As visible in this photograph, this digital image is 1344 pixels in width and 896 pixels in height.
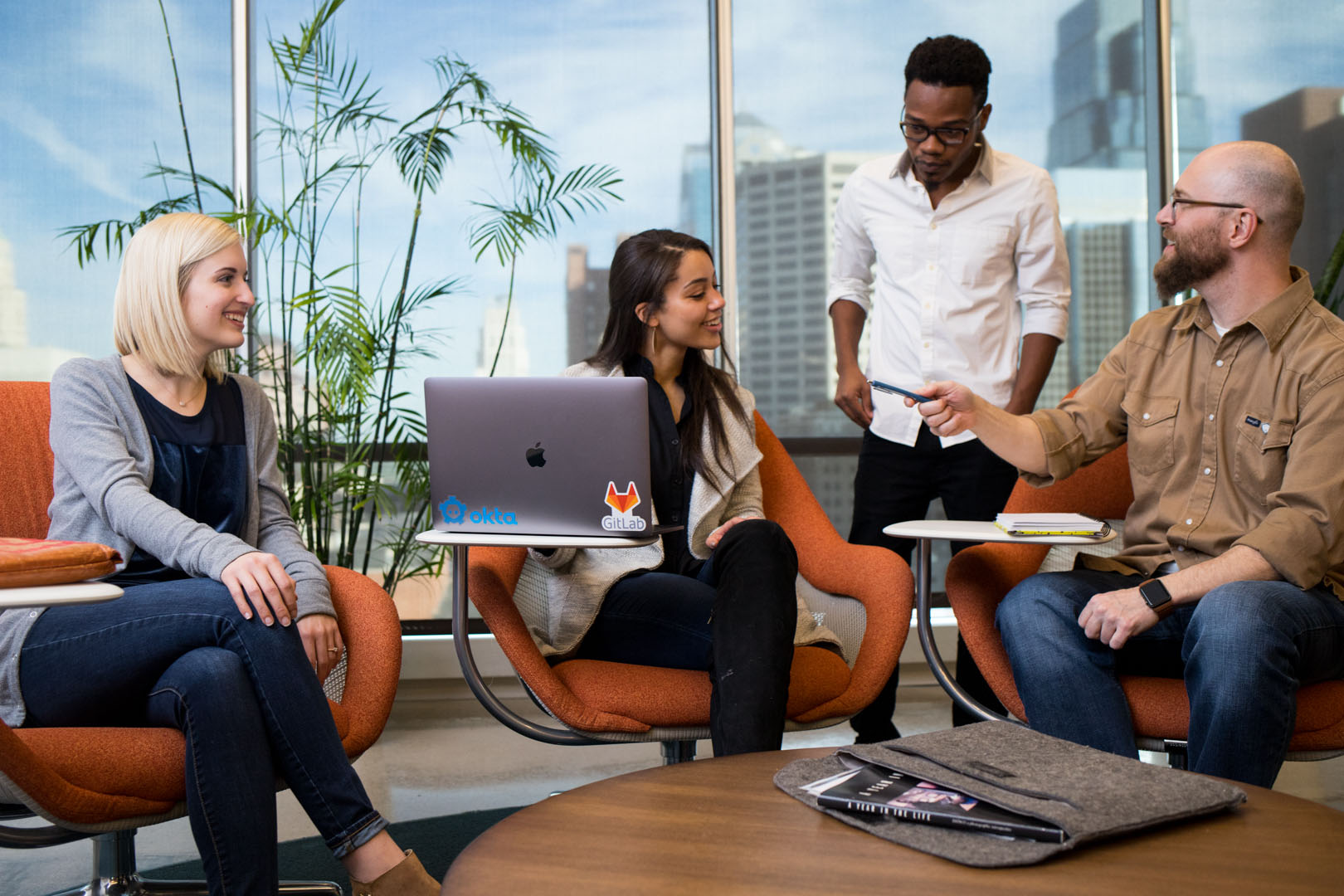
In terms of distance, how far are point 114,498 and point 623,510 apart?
0.78 m

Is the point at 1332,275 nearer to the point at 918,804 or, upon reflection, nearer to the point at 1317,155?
the point at 1317,155

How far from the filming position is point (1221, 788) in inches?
42.8

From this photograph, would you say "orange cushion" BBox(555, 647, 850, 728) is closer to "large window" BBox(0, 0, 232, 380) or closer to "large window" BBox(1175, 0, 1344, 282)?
"large window" BBox(0, 0, 232, 380)

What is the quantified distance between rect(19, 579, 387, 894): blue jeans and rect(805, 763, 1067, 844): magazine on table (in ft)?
2.63

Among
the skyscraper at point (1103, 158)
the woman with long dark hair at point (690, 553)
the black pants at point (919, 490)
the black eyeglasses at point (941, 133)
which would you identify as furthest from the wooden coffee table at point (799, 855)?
the skyscraper at point (1103, 158)

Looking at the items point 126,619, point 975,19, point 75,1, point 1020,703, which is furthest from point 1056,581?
point 75,1

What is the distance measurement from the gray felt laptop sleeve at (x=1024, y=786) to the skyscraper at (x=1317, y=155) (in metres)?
3.48

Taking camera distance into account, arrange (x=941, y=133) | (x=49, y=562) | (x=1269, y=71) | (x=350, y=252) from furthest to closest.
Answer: (x=1269, y=71) → (x=350, y=252) → (x=941, y=133) → (x=49, y=562)

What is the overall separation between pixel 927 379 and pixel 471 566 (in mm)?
1251

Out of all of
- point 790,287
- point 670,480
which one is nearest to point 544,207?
point 790,287

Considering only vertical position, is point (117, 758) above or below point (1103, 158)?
below

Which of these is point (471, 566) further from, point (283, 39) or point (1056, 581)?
point (283, 39)

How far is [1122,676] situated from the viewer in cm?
188

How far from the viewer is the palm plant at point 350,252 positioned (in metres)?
3.21
